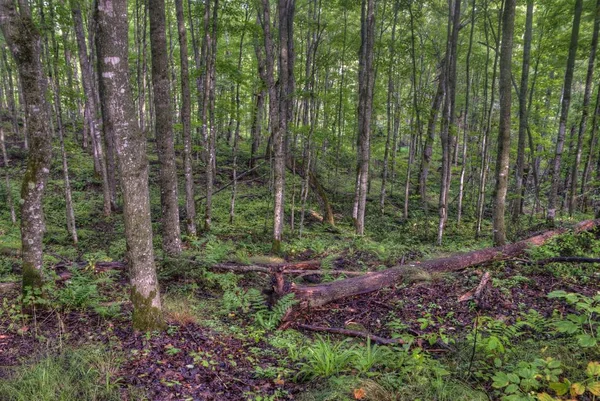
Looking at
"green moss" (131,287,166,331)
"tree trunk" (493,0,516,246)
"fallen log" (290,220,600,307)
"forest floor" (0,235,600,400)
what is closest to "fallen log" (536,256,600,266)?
"forest floor" (0,235,600,400)

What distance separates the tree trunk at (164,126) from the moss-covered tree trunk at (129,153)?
12.1 feet

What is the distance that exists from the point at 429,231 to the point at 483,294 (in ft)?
26.9

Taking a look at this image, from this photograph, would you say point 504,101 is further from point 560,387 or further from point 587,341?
point 560,387

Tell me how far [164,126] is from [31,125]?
11.2ft

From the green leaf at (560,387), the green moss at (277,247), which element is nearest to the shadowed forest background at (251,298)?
the green leaf at (560,387)

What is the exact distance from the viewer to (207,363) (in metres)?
4.00

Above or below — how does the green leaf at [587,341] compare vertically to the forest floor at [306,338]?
above

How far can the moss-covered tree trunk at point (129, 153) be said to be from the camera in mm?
3625

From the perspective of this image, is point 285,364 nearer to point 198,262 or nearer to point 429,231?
point 198,262

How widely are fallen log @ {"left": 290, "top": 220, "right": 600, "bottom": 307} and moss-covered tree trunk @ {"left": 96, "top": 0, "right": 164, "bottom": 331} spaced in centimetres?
240

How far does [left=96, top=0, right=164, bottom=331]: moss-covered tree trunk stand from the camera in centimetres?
362

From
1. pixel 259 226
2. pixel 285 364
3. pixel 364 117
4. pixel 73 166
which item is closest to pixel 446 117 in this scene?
pixel 364 117

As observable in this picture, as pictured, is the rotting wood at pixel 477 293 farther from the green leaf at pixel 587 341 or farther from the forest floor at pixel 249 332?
the green leaf at pixel 587 341

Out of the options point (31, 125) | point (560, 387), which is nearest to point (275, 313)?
point (560, 387)
